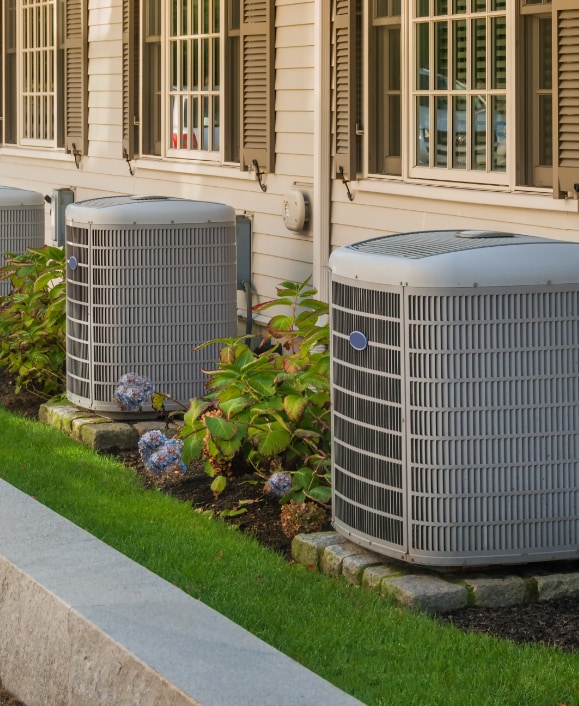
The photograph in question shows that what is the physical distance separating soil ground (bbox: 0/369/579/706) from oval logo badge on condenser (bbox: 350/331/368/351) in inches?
38.5

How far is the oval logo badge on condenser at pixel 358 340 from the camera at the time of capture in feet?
16.4

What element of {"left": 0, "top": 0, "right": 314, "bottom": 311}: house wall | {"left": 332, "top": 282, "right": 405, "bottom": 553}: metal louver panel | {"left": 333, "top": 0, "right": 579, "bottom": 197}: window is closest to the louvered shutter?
{"left": 333, "top": 0, "right": 579, "bottom": 197}: window

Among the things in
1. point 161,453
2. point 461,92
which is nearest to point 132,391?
point 161,453

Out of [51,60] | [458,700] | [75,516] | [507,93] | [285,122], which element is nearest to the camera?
[458,700]

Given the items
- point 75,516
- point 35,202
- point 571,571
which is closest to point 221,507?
point 75,516

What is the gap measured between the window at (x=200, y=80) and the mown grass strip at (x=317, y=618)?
3.40 m

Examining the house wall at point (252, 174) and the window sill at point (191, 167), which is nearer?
the house wall at point (252, 174)

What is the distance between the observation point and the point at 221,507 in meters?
6.28

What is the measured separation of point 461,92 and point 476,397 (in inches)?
107

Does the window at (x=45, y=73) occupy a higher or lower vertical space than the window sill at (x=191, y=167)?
higher

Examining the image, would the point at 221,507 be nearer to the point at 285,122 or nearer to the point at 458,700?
the point at 458,700

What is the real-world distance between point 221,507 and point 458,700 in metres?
2.58

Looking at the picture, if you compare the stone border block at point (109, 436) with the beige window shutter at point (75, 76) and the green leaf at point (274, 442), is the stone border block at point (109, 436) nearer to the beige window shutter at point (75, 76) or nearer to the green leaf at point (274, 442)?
the green leaf at point (274, 442)

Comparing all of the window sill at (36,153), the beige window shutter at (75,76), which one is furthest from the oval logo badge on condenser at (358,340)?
the window sill at (36,153)
